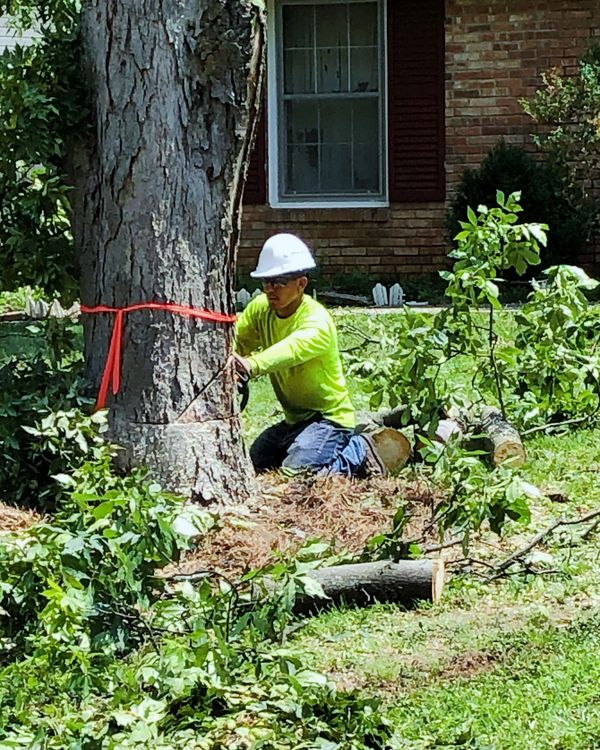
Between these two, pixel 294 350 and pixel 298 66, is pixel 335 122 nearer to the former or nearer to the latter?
→ pixel 298 66

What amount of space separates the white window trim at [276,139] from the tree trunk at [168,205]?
902 cm

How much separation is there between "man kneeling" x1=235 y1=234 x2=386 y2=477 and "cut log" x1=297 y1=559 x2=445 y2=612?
4.88 ft

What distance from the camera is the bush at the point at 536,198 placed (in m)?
13.5

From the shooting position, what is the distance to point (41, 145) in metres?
5.68

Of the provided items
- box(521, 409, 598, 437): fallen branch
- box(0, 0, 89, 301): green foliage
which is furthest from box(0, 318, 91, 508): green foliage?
box(521, 409, 598, 437): fallen branch

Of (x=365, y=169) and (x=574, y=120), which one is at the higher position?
(x=574, y=120)

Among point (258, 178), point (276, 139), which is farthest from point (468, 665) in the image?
point (276, 139)

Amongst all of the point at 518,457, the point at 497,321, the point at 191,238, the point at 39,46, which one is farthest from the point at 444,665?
the point at 497,321

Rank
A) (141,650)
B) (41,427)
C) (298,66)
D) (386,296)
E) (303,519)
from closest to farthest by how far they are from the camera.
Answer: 1. (141,650)
2. (41,427)
3. (303,519)
4. (386,296)
5. (298,66)

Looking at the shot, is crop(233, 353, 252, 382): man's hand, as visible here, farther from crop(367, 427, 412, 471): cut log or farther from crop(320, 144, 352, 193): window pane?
crop(320, 144, 352, 193): window pane

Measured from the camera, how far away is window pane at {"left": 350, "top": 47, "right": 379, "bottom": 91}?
1507 cm

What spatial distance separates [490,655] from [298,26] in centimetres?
1153

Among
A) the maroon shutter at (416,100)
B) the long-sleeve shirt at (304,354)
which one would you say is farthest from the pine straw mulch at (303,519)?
the maroon shutter at (416,100)

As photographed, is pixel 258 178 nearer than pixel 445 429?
No
